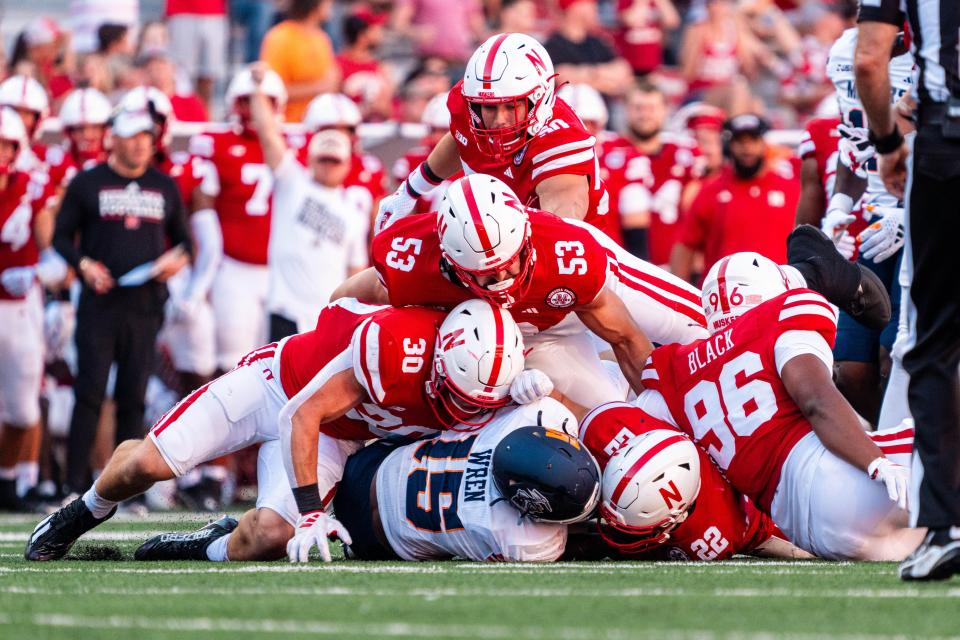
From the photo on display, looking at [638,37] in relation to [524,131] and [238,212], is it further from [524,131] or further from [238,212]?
[524,131]

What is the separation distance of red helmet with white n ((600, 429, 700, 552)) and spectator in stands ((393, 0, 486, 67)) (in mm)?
8283

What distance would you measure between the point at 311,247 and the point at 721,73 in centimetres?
453

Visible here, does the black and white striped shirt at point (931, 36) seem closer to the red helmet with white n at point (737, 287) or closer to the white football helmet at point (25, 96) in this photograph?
the red helmet with white n at point (737, 287)

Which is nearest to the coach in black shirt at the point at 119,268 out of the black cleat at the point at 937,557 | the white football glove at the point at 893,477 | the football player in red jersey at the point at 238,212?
the football player in red jersey at the point at 238,212

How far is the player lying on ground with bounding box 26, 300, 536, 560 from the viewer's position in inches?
208

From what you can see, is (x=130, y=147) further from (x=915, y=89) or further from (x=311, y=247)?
(x=915, y=89)

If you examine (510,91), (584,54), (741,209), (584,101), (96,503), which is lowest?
(96,503)

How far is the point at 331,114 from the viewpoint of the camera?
9.79 m

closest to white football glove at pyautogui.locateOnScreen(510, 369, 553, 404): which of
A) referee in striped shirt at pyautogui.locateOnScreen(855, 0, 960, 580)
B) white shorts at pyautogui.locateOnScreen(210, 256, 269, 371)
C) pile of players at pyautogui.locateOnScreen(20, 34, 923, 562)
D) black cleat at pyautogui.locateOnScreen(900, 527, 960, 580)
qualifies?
pile of players at pyautogui.locateOnScreen(20, 34, 923, 562)

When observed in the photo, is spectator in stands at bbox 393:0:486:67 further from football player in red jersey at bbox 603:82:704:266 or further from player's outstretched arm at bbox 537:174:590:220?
player's outstretched arm at bbox 537:174:590:220

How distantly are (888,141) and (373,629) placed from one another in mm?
1962

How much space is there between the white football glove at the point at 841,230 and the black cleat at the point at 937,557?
8.54 ft

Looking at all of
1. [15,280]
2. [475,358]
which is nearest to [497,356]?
[475,358]

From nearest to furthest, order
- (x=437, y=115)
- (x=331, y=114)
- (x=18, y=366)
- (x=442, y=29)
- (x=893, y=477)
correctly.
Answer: (x=893, y=477), (x=18, y=366), (x=331, y=114), (x=437, y=115), (x=442, y=29)
